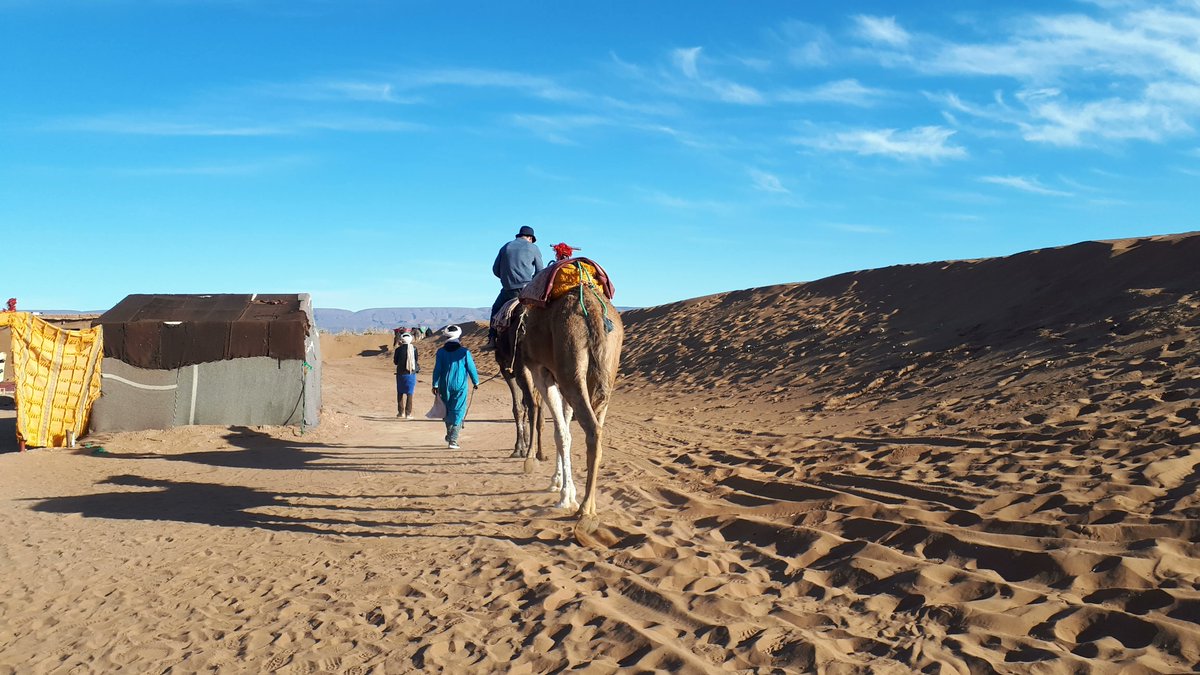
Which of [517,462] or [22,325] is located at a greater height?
[22,325]

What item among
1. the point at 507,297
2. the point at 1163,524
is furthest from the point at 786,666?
the point at 507,297

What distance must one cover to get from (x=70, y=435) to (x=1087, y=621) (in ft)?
46.1

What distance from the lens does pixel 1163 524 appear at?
16.2 feet

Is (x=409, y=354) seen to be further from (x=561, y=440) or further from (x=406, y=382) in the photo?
(x=561, y=440)

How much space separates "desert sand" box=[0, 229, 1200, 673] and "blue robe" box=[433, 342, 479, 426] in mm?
662

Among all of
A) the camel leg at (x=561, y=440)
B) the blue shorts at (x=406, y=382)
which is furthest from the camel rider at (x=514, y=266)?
the blue shorts at (x=406, y=382)

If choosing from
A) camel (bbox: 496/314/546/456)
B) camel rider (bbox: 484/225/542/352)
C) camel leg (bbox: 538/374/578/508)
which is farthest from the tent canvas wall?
camel leg (bbox: 538/374/578/508)

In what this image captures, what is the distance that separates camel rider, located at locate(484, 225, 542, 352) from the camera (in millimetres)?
→ 9609

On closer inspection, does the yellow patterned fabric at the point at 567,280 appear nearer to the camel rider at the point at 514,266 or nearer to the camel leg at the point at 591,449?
the camel leg at the point at 591,449

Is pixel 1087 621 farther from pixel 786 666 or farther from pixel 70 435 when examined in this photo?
pixel 70 435

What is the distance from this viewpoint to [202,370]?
552 inches

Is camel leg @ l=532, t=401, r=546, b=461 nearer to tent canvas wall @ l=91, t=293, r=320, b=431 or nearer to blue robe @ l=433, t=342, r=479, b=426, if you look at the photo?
blue robe @ l=433, t=342, r=479, b=426

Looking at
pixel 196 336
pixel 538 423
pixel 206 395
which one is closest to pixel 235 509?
pixel 538 423

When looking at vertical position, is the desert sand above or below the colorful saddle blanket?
below
